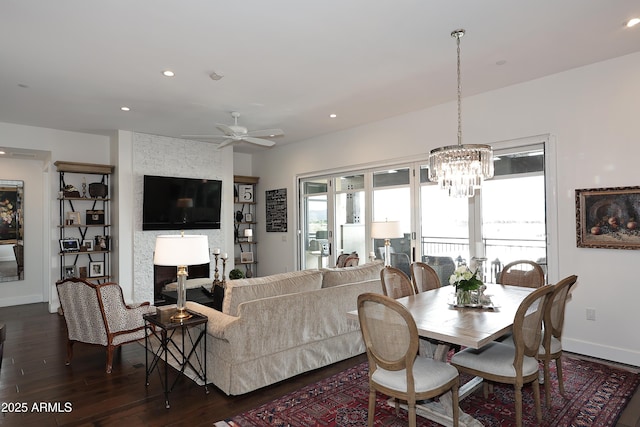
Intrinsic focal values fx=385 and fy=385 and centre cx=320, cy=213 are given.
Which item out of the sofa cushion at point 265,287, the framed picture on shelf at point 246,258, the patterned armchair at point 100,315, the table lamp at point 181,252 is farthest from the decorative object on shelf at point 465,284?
the framed picture on shelf at point 246,258

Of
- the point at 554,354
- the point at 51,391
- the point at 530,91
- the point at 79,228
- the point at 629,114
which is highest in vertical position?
the point at 530,91

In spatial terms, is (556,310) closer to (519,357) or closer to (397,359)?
(519,357)

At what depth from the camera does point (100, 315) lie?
12.2 ft

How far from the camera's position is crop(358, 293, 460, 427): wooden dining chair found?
226 centimetres

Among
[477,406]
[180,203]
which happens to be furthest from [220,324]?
[180,203]

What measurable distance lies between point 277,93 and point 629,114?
3.84 metres

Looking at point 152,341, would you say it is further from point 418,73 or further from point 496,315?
point 418,73

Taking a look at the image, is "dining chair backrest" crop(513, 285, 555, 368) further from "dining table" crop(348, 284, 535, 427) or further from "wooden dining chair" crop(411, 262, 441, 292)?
"wooden dining chair" crop(411, 262, 441, 292)

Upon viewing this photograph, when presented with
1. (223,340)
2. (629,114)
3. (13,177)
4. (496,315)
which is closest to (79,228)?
(13,177)

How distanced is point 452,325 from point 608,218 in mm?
2653

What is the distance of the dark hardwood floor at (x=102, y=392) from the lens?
2.87 meters

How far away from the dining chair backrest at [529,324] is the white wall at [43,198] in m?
6.89

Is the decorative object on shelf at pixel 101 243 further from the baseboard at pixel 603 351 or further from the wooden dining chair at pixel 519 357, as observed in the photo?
the baseboard at pixel 603 351

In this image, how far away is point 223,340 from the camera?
3156 millimetres
